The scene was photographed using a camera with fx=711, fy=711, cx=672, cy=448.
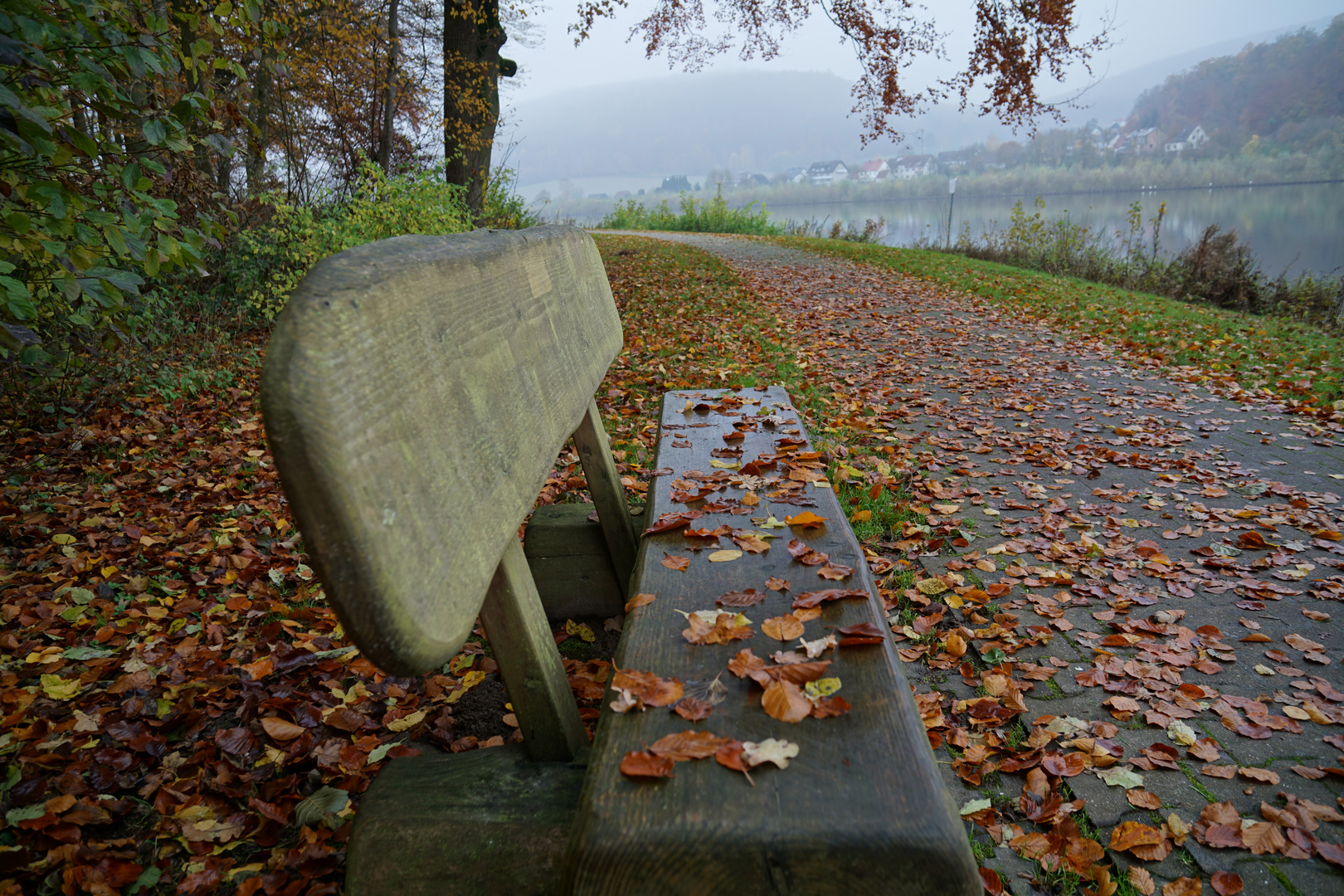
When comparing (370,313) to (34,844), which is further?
(34,844)

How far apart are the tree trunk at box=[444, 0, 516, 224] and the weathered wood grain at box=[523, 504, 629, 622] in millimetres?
8724

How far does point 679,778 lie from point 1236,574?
10.3 feet

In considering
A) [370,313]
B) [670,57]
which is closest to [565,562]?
[370,313]

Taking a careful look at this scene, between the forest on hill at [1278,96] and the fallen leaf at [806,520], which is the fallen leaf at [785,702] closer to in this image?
the fallen leaf at [806,520]

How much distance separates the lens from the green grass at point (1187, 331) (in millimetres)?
6000

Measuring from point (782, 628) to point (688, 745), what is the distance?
0.36 m

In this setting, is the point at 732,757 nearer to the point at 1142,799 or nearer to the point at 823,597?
the point at 823,597

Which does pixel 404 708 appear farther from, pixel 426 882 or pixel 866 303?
pixel 866 303

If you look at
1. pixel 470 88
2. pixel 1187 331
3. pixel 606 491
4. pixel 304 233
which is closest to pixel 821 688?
pixel 606 491

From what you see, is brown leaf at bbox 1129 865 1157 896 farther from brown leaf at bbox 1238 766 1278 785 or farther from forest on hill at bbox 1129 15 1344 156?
forest on hill at bbox 1129 15 1344 156

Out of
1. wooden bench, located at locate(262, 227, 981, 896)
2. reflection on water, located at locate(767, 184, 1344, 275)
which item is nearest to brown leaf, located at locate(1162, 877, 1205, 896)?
wooden bench, located at locate(262, 227, 981, 896)

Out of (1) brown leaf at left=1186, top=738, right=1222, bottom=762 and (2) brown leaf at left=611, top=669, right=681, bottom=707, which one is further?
(1) brown leaf at left=1186, top=738, right=1222, bottom=762

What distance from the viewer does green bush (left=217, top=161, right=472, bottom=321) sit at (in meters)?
6.40

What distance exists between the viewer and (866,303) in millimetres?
10109
